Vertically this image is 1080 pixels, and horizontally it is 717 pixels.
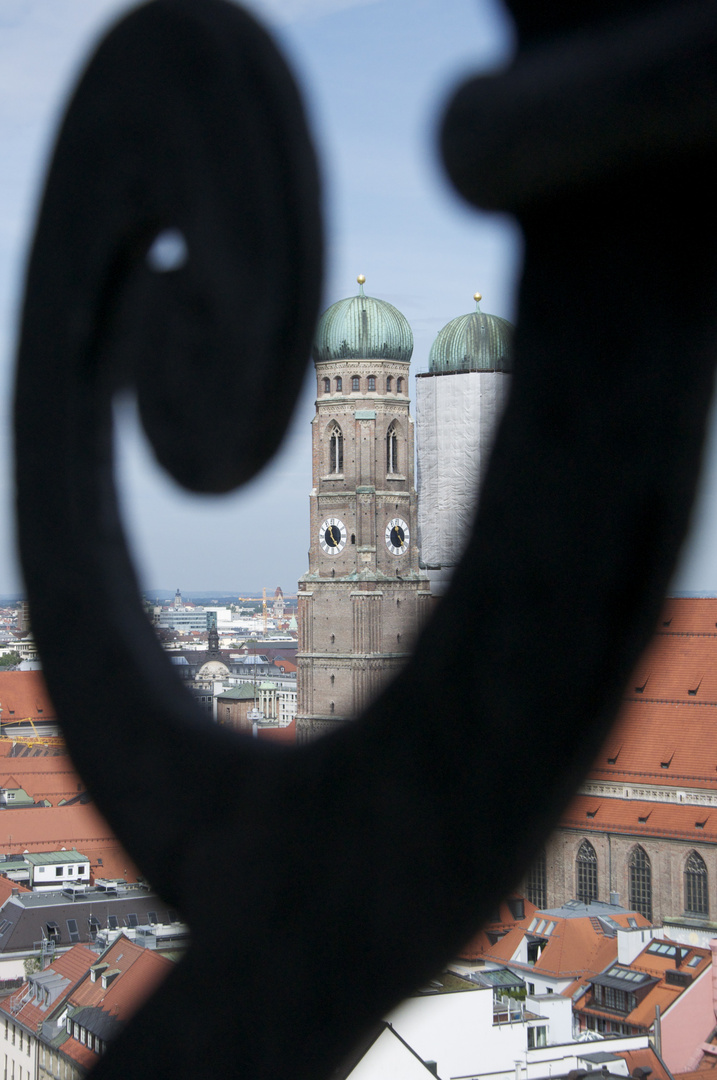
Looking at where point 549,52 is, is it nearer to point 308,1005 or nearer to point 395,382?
point 308,1005

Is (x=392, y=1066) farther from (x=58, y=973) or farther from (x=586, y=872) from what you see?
(x=586, y=872)

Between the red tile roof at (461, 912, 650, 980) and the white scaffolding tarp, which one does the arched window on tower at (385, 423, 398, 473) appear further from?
the red tile roof at (461, 912, 650, 980)

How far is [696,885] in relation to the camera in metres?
30.7

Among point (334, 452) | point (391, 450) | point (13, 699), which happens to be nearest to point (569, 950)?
point (391, 450)

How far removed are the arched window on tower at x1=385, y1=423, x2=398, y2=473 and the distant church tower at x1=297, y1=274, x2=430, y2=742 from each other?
3 centimetres

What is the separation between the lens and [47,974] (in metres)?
22.5

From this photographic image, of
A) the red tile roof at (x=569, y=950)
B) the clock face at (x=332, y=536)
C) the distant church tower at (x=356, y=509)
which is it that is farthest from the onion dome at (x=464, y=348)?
the red tile roof at (x=569, y=950)

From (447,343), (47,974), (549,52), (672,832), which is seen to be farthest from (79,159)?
(447,343)

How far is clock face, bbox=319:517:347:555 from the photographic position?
4184 cm

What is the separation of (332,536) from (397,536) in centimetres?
191

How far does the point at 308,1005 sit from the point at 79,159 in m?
0.58

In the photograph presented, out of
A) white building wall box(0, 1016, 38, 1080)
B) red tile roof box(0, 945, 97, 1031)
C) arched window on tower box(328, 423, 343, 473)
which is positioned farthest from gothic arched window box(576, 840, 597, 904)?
white building wall box(0, 1016, 38, 1080)

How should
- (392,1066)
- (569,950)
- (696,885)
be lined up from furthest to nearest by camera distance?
(696,885) → (569,950) → (392,1066)

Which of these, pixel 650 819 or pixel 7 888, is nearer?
pixel 7 888
